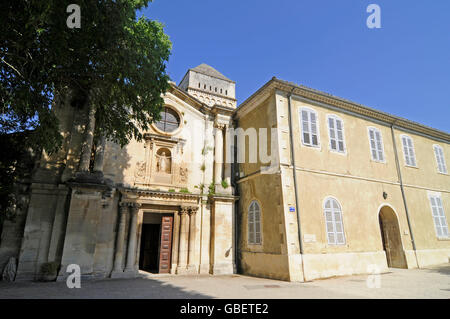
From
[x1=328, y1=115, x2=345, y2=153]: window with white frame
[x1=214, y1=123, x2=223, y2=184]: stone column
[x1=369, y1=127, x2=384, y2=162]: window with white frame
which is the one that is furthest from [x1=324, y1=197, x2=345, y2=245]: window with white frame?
[x1=214, y1=123, x2=223, y2=184]: stone column

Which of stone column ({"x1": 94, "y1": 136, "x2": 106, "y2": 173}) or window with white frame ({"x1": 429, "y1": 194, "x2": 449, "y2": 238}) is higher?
stone column ({"x1": 94, "y1": 136, "x2": 106, "y2": 173})

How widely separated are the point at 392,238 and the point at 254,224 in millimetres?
7218

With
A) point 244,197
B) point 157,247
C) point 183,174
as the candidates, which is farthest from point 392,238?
point 157,247

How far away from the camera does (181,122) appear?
13570 mm

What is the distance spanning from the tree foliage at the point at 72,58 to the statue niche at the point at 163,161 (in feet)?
11.4

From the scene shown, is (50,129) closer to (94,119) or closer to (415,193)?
(94,119)

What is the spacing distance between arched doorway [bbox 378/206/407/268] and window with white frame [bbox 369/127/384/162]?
260 centimetres

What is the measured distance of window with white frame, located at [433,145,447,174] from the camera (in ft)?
52.6

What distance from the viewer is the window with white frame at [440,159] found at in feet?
52.6

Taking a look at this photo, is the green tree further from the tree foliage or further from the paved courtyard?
the paved courtyard

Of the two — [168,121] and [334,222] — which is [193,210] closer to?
[168,121]

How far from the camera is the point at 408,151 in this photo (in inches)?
578

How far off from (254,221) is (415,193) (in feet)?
30.9

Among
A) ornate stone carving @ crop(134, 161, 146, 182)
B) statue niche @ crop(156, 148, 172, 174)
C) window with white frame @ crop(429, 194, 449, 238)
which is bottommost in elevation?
window with white frame @ crop(429, 194, 449, 238)
